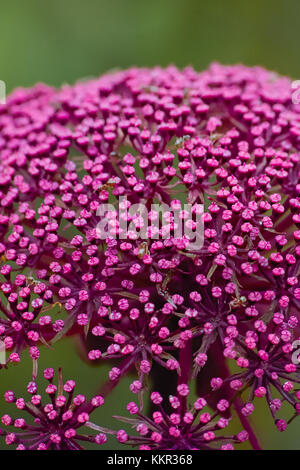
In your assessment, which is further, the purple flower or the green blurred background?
the green blurred background

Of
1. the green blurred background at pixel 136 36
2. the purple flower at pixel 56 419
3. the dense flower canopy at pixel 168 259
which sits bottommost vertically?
the purple flower at pixel 56 419

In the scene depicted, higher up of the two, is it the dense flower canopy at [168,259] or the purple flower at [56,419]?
the dense flower canopy at [168,259]

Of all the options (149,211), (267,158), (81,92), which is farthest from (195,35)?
(149,211)

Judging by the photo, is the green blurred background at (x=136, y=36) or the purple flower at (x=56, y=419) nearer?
the purple flower at (x=56, y=419)

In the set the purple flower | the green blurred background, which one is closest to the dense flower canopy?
the purple flower

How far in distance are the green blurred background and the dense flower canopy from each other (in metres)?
1.13

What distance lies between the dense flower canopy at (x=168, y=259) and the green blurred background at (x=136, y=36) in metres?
1.13

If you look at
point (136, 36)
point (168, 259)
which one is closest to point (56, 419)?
point (168, 259)

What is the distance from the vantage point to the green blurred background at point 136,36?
2.51 m

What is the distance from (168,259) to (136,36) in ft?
5.52

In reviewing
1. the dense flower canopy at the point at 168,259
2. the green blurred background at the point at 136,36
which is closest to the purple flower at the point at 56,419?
the dense flower canopy at the point at 168,259

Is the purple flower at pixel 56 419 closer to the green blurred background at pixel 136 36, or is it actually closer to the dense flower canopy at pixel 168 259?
the dense flower canopy at pixel 168 259

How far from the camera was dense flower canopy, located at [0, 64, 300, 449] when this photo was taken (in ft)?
3.80

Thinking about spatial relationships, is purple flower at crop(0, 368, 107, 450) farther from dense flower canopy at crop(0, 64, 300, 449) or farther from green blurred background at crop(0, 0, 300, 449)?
green blurred background at crop(0, 0, 300, 449)
